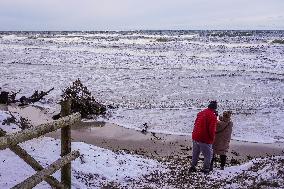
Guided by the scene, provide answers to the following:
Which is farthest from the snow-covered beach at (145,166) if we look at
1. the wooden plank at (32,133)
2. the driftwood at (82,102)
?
the driftwood at (82,102)

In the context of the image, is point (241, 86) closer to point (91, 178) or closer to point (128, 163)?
point (128, 163)

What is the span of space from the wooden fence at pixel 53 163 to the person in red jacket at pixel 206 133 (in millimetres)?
3452

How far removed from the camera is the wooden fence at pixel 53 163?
529 centimetres

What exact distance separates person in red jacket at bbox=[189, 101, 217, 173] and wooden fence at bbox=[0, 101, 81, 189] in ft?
11.3

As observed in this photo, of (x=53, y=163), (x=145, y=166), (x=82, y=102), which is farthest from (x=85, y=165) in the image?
(x=82, y=102)

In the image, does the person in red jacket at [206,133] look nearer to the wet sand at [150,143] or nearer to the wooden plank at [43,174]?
the wet sand at [150,143]

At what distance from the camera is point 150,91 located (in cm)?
2245

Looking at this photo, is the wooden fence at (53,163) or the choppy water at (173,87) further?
the choppy water at (173,87)

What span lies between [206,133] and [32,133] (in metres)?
5.02

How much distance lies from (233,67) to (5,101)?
2185 centimetres

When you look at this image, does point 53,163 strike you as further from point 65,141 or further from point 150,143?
point 150,143

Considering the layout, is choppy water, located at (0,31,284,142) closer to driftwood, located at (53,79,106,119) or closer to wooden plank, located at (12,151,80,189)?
driftwood, located at (53,79,106,119)

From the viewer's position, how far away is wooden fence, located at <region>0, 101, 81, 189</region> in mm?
5293

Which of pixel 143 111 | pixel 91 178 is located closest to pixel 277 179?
pixel 91 178
